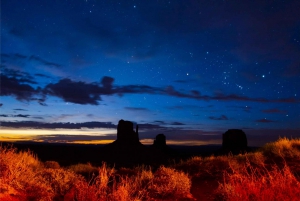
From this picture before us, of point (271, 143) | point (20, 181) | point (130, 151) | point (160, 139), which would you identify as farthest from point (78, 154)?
point (20, 181)

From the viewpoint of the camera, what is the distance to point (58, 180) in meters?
10.1

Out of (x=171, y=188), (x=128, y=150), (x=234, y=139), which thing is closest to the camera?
(x=171, y=188)

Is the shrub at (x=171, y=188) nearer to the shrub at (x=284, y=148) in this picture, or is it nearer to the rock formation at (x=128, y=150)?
the shrub at (x=284, y=148)

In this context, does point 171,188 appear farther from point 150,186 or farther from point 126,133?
point 126,133

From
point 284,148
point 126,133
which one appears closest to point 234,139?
point 126,133

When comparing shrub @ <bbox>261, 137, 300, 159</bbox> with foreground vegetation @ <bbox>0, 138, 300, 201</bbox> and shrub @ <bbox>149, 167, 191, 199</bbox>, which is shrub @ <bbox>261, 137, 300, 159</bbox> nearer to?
foreground vegetation @ <bbox>0, 138, 300, 201</bbox>

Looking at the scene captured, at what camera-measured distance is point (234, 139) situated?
273 ft

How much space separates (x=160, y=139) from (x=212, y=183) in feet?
352

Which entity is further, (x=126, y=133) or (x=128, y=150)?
(x=126, y=133)

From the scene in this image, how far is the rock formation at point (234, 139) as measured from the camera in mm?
82475

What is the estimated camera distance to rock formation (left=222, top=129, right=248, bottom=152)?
82.5 meters

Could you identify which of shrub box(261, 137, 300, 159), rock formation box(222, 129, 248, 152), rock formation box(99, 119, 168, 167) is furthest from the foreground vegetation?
rock formation box(222, 129, 248, 152)

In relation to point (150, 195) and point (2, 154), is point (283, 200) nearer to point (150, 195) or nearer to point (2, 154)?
point (150, 195)

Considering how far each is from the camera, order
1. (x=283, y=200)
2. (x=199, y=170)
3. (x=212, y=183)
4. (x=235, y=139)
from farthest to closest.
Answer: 1. (x=235, y=139)
2. (x=199, y=170)
3. (x=212, y=183)
4. (x=283, y=200)
